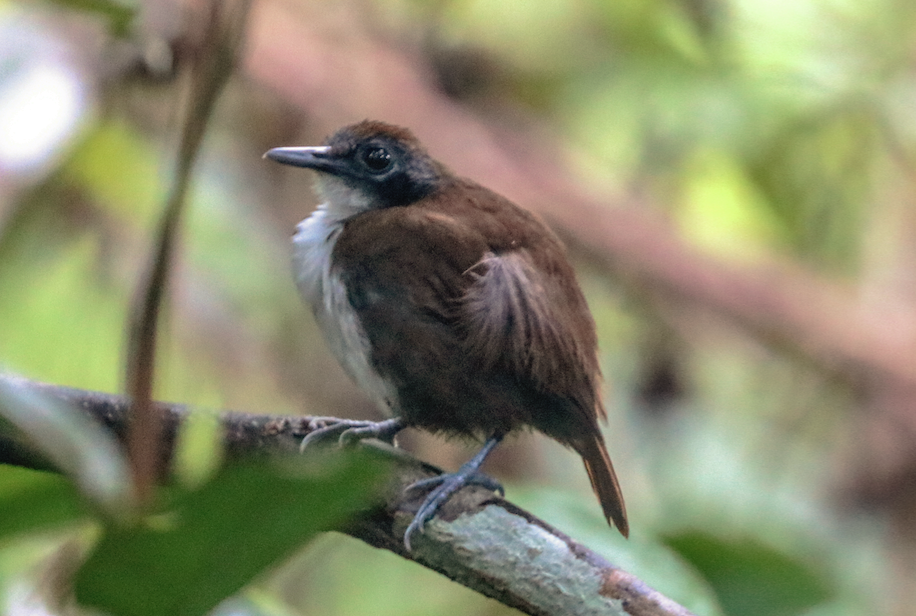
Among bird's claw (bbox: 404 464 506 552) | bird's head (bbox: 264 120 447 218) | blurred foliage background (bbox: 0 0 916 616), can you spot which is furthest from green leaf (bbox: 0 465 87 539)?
blurred foliage background (bbox: 0 0 916 616)

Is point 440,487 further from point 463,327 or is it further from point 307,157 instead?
point 307,157

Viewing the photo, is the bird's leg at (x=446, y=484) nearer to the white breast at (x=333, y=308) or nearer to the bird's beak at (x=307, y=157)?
the white breast at (x=333, y=308)

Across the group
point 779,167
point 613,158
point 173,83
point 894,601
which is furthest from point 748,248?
point 173,83

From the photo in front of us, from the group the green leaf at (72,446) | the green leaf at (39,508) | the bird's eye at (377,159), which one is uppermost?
the bird's eye at (377,159)

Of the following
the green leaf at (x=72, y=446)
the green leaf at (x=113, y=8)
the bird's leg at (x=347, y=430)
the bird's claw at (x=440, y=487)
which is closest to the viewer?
the green leaf at (x=72, y=446)

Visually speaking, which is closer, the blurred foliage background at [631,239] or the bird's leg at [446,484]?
the bird's leg at [446,484]

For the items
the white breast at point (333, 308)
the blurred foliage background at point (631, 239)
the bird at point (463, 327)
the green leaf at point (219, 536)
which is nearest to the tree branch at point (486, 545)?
the bird at point (463, 327)

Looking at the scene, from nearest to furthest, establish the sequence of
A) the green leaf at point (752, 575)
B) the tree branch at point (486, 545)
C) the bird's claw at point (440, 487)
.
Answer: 1. the tree branch at point (486, 545)
2. the bird's claw at point (440, 487)
3. the green leaf at point (752, 575)

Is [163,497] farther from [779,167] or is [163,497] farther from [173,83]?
[779,167]
